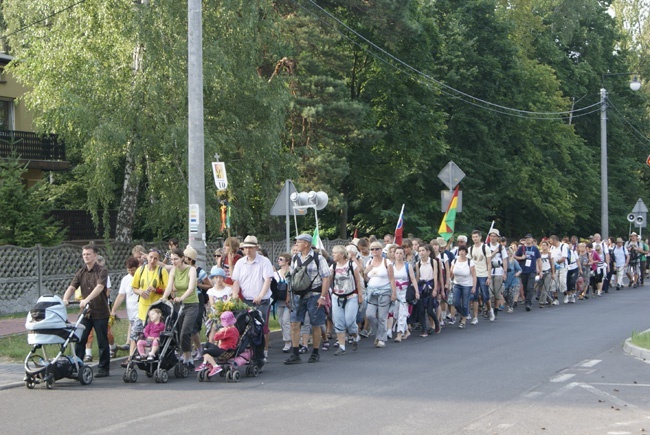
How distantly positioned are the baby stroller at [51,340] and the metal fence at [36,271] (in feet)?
31.8

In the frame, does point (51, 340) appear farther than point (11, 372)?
No

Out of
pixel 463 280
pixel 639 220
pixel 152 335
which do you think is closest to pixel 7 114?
pixel 463 280

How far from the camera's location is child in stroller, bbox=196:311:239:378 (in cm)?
1170

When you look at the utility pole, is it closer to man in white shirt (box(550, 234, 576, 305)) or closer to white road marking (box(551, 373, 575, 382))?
white road marking (box(551, 373, 575, 382))

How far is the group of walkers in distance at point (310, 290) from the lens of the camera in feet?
40.1

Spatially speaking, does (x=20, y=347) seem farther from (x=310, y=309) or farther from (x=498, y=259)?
(x=498, y=259)

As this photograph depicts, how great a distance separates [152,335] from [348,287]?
12.5 feet

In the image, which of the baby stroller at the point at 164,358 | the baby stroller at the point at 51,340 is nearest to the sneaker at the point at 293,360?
the baby stroller at the point at 164,358

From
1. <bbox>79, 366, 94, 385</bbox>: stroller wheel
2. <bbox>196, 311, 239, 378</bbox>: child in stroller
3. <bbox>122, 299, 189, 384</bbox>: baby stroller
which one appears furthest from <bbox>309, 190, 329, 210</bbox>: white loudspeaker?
<bbox>79, 366, 94, 385</bbox>: stroller wheel

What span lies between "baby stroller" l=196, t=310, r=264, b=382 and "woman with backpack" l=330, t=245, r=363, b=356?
244 centimetres

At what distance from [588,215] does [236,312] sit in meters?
43.6

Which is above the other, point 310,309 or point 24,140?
point 24,140

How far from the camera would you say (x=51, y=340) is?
36.7ft

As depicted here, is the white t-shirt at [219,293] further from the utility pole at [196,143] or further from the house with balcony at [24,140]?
the house with balcony at [24,140]
